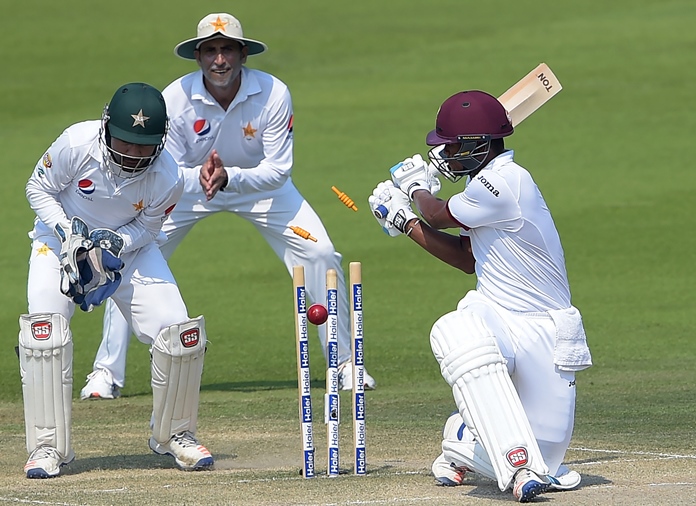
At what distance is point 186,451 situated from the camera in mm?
6742

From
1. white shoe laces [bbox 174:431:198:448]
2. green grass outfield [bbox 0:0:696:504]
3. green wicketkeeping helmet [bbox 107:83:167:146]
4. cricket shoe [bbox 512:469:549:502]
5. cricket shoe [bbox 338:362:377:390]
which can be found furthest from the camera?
cricket shoe [bbox 338:362:377:390]

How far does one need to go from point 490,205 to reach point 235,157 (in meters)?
3.83

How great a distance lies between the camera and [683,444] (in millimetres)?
6980

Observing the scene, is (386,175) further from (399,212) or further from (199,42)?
(399,212)

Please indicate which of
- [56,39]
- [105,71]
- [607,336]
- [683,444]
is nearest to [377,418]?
[683,444]

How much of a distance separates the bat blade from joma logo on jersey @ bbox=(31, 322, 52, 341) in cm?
232

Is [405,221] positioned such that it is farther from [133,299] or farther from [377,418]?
[377,418]

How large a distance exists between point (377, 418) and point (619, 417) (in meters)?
1.33

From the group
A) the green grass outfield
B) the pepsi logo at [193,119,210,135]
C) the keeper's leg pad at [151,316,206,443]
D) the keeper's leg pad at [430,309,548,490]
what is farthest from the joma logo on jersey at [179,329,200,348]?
the pepsi logo at [193,119,210,135]

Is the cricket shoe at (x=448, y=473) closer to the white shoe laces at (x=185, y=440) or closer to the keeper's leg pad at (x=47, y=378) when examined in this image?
the white shoe laces at (x=185, y=440)

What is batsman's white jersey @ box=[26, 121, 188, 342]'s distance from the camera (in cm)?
674

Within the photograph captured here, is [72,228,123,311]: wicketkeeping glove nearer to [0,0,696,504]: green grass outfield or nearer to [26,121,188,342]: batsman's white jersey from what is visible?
[26,121,188,342]: batsman's white jersey

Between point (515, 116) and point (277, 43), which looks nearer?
point (515, 116)

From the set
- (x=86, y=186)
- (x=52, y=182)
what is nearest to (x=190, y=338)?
(x=86, y=186)
